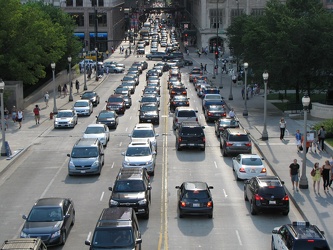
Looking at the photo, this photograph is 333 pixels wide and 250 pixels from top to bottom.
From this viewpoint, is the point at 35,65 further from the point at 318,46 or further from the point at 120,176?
the point at 120,176

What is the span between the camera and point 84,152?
1416 inches

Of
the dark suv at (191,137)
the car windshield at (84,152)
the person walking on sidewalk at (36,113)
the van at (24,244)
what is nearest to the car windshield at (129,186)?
the van at (24,244)

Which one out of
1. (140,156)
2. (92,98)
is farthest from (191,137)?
(92,98)

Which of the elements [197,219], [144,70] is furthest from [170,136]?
[144,70]

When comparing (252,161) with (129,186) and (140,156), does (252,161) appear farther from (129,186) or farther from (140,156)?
(129,186)

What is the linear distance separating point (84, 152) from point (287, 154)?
484 inches

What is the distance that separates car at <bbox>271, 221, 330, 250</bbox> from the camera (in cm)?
1989

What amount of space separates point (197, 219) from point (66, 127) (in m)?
25.1

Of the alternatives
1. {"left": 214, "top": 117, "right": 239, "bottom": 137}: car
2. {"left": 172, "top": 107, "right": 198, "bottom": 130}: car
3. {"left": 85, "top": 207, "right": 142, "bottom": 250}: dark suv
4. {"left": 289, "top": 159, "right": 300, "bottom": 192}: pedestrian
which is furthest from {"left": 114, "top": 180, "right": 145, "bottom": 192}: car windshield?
{"left": 172, "top": 107, "right": 198, "bottom": 130}: car

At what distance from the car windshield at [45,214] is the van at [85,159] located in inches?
404

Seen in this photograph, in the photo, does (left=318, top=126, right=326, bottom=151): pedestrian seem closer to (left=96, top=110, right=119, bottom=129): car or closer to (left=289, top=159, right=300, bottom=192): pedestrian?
(left=289, top=159, right=300, bottom=192): pedestrian

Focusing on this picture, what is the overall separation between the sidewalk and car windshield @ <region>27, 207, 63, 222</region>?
963 cm

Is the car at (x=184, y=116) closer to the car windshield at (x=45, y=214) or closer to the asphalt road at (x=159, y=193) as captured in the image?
the asphalt road at (x=159, y=193)

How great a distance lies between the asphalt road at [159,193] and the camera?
2528 centimetres
